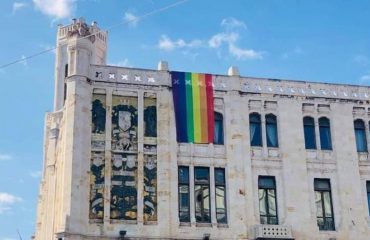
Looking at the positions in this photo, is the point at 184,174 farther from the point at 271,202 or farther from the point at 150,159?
the point at 271,202

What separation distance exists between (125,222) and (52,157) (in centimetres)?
1435

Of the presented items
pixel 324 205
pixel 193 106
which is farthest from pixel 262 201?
pixel 193 106

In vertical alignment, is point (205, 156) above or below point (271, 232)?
above

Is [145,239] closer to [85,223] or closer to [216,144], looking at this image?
[85,223]

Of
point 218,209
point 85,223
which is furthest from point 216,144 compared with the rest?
point 85,223

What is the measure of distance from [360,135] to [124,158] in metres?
13.1

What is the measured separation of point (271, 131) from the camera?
3288cm

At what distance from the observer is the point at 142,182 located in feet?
99.0

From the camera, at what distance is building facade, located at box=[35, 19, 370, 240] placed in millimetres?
29672

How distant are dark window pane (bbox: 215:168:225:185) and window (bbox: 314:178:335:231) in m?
4.92

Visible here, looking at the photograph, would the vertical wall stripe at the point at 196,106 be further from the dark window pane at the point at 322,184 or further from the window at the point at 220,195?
the dark window pane at the point at 322,184

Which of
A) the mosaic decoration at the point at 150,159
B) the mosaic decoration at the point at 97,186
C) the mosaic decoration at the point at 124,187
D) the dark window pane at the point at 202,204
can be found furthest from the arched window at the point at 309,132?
the mosaic decoration at the point at 97,186

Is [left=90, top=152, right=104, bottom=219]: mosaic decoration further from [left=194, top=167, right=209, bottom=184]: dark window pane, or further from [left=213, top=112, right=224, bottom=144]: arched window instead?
[left=213, top=112, right=224, bottom=144]: arched window

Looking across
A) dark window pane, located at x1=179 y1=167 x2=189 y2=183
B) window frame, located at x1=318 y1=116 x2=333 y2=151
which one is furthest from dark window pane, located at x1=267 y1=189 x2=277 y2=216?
dark window pane, located at x1=179 y1=167 x2=189 y2=183
